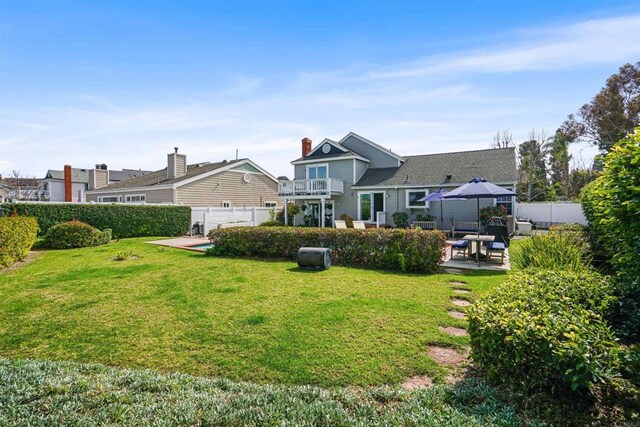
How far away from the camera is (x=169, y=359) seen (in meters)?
3.74

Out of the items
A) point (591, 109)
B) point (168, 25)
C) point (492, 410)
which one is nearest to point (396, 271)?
point (492, 410)

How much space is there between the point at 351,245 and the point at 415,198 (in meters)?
11.4

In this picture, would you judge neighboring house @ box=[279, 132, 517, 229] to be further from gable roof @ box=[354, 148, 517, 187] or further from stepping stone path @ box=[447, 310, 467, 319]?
stepping stone path @ box=[447, 310, 467, 319]

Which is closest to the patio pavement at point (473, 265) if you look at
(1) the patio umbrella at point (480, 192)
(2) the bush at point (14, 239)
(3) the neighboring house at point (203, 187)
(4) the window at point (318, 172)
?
(1) the patio umbrella at point (480, 192)

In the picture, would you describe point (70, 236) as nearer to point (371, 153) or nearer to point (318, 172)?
point (318, 172)

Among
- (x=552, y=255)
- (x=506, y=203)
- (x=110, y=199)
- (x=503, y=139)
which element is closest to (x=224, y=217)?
(x=110, y=199)

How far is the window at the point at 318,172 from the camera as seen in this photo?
75.5ft

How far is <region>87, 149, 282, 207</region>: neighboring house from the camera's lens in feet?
71.6

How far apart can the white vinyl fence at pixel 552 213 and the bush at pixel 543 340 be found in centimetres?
2345

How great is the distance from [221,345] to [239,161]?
73.6 ft

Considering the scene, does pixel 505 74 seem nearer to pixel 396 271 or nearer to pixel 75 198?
pixel 396 271

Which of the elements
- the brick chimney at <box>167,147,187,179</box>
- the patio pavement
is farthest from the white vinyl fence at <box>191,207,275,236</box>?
the patio pavement

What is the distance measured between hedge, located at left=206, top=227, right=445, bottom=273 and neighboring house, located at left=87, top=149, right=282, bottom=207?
11754mm

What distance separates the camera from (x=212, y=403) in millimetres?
2566
